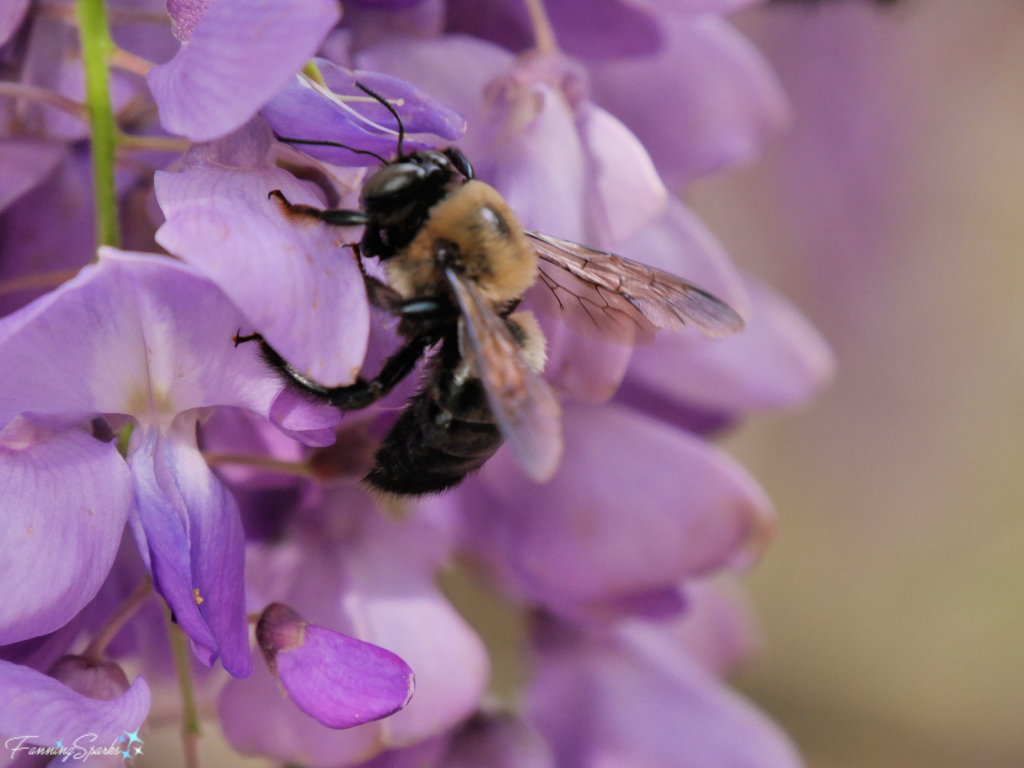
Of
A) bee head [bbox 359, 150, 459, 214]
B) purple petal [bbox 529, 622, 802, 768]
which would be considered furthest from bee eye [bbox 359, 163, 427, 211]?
purple petal [bbox 529, 622, 802, 768]

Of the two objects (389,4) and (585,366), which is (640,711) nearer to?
(585,366)

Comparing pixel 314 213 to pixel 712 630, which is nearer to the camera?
pixel 314 213

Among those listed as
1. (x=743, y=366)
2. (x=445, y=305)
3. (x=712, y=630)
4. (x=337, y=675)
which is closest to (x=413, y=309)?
(x=445, y=305)

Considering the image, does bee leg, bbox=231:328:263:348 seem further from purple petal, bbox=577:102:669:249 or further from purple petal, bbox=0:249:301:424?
purple petal, bbox=577:102:669:249

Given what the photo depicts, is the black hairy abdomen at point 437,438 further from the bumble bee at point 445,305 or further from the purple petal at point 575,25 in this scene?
the purple petal at point 575,25

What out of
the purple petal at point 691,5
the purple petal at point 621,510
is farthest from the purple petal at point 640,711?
the purple petal at point 691,5

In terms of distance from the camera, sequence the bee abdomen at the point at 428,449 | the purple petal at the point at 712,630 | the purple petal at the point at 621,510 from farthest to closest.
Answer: the purple petal at the point at 712,630 < the purple petal at the point at 621,510 < the bee abdomen at the point at 428,449

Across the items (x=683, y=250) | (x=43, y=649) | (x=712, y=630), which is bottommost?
(x=712, y=630)
